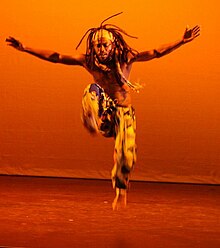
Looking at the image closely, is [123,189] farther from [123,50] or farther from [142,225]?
[123,50]

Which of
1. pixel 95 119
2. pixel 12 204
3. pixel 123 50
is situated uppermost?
pixel 123 50

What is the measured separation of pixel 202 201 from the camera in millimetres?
7359

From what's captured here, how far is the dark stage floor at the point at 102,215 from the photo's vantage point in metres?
5.66

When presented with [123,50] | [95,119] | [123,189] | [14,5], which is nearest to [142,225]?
[123,189]

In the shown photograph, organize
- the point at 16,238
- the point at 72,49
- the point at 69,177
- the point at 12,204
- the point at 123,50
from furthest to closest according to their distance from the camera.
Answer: the point at 69,177 → the point at 72,49 → the point at 12,204 → the point at 123,50 → the point at 16,238

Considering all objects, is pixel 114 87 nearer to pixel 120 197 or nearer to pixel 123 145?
pixel 123 145

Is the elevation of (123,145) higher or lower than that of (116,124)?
lower

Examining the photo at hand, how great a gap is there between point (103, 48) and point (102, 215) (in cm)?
142

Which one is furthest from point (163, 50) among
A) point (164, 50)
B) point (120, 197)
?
point (120, 197)

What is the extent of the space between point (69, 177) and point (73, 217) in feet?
6.41

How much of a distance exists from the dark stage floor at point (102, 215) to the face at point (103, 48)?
124 centimetres

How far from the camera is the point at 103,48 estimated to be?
5.86 metres

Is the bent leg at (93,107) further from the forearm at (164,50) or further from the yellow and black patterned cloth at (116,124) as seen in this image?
the forearm at (164,50)

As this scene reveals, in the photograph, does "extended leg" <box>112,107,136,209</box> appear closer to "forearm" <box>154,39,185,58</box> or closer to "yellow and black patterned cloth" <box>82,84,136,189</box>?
"yellow and black patterned cloth" <box>82,84,136,189</box>
